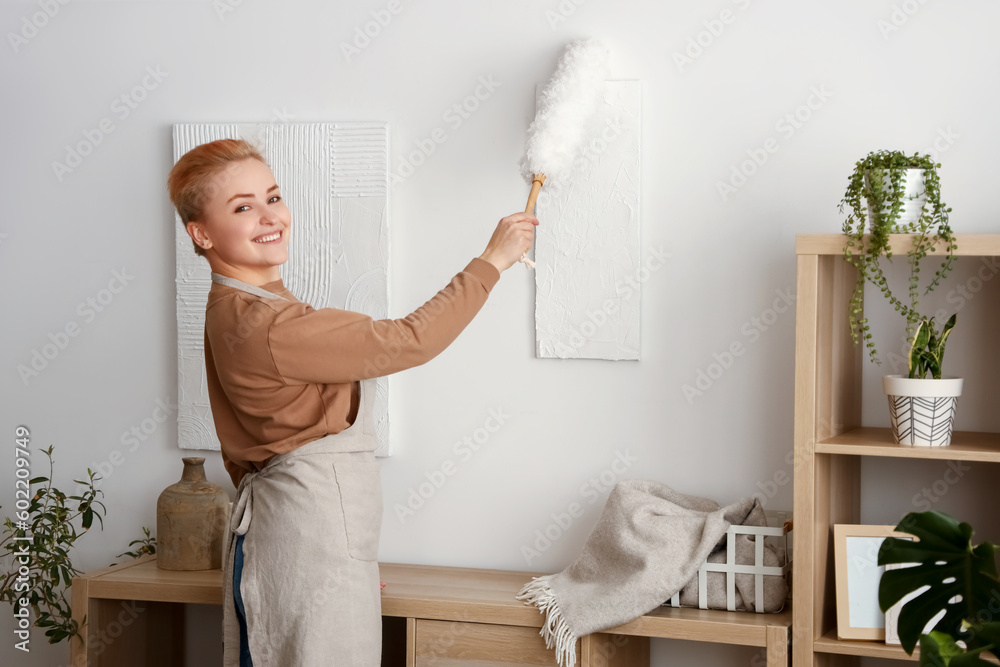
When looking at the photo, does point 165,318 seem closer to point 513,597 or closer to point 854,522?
point 513,597

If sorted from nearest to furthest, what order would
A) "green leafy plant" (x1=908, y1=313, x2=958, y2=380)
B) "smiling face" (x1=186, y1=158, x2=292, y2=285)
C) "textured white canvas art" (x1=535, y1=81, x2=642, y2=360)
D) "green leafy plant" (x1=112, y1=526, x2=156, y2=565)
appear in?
"smiling face" (x1=186, y1=158, x2=292, y2=285)
"green leafy plant" (x1=908, y1=313, x2=958, y2=380)
"textured white canvas art" (x1=535, y1=81, x2=642, y2=360)
"green leafy plant" (x1=112, y1=526, x2=156, y2=565)

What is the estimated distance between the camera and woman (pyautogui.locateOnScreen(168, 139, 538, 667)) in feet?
5.90

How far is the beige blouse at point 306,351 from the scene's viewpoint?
1782mm

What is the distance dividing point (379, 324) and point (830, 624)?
3.75 ft

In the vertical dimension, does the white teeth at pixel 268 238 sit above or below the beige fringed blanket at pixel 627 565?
above

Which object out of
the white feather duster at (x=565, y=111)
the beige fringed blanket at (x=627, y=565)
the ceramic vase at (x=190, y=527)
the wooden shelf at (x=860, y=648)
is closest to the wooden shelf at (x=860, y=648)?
the wooden shelf at (x=860, y=648)

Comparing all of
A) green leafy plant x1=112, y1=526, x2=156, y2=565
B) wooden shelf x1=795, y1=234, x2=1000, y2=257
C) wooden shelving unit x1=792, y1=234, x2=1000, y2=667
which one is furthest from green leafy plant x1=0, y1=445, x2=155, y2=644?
wooden shelf x1=795, y1=234, x2=1000, y2=257

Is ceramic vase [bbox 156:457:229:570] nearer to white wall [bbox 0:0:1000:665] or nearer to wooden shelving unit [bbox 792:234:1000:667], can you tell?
white wall [bbox 0:0:1000:665]

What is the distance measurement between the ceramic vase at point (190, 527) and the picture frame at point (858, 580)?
143 cm

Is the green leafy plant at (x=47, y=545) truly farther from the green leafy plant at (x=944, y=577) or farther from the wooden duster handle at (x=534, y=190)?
the green leafy plant at (x=944, y=577)

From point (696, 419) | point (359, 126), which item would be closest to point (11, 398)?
point (359, 126)

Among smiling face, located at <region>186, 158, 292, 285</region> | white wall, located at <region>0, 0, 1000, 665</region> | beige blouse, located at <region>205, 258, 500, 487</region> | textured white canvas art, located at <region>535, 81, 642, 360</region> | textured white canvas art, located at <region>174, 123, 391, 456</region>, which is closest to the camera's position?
beige blouse, located at <region>205, 258, 500, 487</region>

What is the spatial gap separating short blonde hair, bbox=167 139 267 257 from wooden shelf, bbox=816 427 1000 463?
1.28m

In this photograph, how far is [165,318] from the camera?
273 cm
